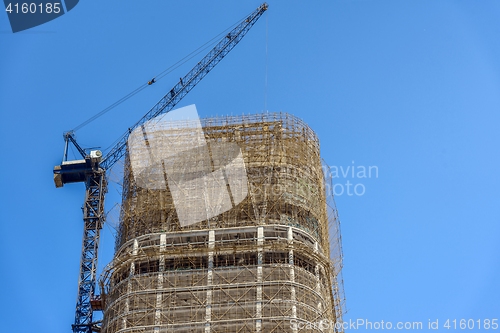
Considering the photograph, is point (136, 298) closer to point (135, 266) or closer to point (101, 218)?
point (135, 266)

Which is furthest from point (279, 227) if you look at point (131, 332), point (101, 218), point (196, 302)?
point (101, 218)

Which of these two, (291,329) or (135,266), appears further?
(135,266)

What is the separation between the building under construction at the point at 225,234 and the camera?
3861 inches

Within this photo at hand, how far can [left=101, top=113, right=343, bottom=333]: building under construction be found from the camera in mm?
98062

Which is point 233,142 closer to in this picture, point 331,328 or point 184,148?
point 184,148

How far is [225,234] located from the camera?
104 meters

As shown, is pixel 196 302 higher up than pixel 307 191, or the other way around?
pixel 307 191

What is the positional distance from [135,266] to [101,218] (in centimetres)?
2585

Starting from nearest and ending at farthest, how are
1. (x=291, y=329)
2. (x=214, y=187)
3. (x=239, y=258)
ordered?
(x=291, y=329) < (x=239, y=258) < (x=214, y=187)

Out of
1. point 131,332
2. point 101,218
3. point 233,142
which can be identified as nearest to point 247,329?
point 131,332

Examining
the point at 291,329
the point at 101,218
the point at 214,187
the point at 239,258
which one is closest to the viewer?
the point at 291,329

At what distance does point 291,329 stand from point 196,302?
392 inches

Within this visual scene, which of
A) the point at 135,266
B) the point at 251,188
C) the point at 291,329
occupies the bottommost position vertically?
the point at 291,329

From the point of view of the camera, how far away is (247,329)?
96.1 meters
